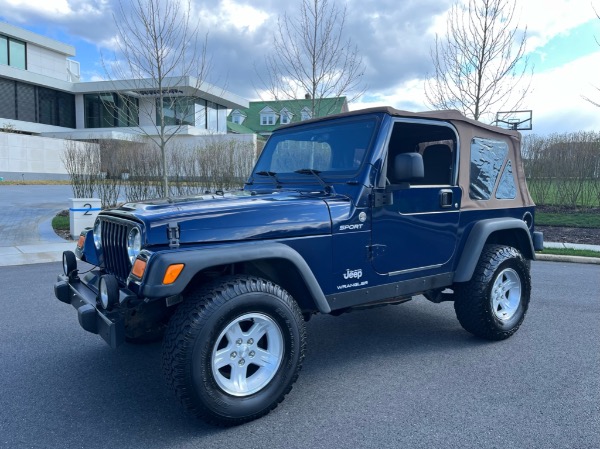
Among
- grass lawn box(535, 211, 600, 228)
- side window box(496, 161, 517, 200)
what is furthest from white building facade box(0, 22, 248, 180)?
side window box(496, 161, 517, 200)

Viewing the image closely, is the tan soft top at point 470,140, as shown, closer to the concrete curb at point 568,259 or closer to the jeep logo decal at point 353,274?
the jeep logo decal at point 353,274

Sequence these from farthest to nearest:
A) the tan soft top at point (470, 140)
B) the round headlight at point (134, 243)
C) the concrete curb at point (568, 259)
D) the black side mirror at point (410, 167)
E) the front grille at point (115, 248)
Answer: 1. the concrete curb at point (568, 259)
2. the tan soft top at point (470, 140)
3. the black side mirror at point (410, 167)
4. the front grille at point (115, 248)
5. the round headlight at point (134, 243)

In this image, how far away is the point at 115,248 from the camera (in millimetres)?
3275

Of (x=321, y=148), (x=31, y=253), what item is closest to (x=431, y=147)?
(x=321, y=148)

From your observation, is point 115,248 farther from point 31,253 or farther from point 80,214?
point 80,214

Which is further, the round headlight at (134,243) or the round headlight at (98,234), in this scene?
the round headlight at (98,234)

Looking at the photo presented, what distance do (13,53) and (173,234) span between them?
43.0 meters

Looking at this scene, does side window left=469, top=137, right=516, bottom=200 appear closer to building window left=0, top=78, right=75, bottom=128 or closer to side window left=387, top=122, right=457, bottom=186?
side window left=387, top=122, right=457, bottom=186

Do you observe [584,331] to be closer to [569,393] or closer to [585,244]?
[569,393]

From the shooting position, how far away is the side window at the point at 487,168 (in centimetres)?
428

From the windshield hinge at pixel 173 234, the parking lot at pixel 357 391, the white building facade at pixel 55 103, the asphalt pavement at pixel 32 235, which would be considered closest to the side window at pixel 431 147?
the parking lot at pixel 357 391

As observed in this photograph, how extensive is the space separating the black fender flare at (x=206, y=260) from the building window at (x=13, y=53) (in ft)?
138

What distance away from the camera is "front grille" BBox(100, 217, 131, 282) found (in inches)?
124

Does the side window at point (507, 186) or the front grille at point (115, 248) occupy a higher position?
the side window at point (507, 186)
